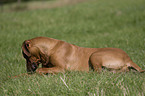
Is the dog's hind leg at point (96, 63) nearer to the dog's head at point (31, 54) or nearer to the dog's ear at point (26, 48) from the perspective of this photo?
the dog's head at point (31, 54)

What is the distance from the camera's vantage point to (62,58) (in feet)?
13.9


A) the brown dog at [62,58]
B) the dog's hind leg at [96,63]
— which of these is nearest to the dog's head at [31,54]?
the brown dog at [62,58]

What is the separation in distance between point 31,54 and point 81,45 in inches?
109

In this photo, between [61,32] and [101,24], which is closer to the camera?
[61,32]

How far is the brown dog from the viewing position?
13.3 ft

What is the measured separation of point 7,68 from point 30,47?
88cm

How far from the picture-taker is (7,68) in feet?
14.5

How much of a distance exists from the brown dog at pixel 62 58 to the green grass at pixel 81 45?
1.14ft

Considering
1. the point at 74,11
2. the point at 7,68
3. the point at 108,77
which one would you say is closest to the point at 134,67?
the point at 108,77

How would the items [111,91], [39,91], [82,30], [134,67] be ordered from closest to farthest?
[111,91]
[39,91]
[134,67]
[82,30]

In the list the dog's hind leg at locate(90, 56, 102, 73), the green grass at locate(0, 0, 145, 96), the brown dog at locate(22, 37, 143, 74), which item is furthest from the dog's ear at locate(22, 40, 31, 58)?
the dog's hind leg at locate(90, 56, 102, 73)

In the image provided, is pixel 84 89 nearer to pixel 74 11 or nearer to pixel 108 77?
pixel 108 77

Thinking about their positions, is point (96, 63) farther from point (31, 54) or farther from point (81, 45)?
point (81, 45)

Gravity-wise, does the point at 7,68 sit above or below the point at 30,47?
below
